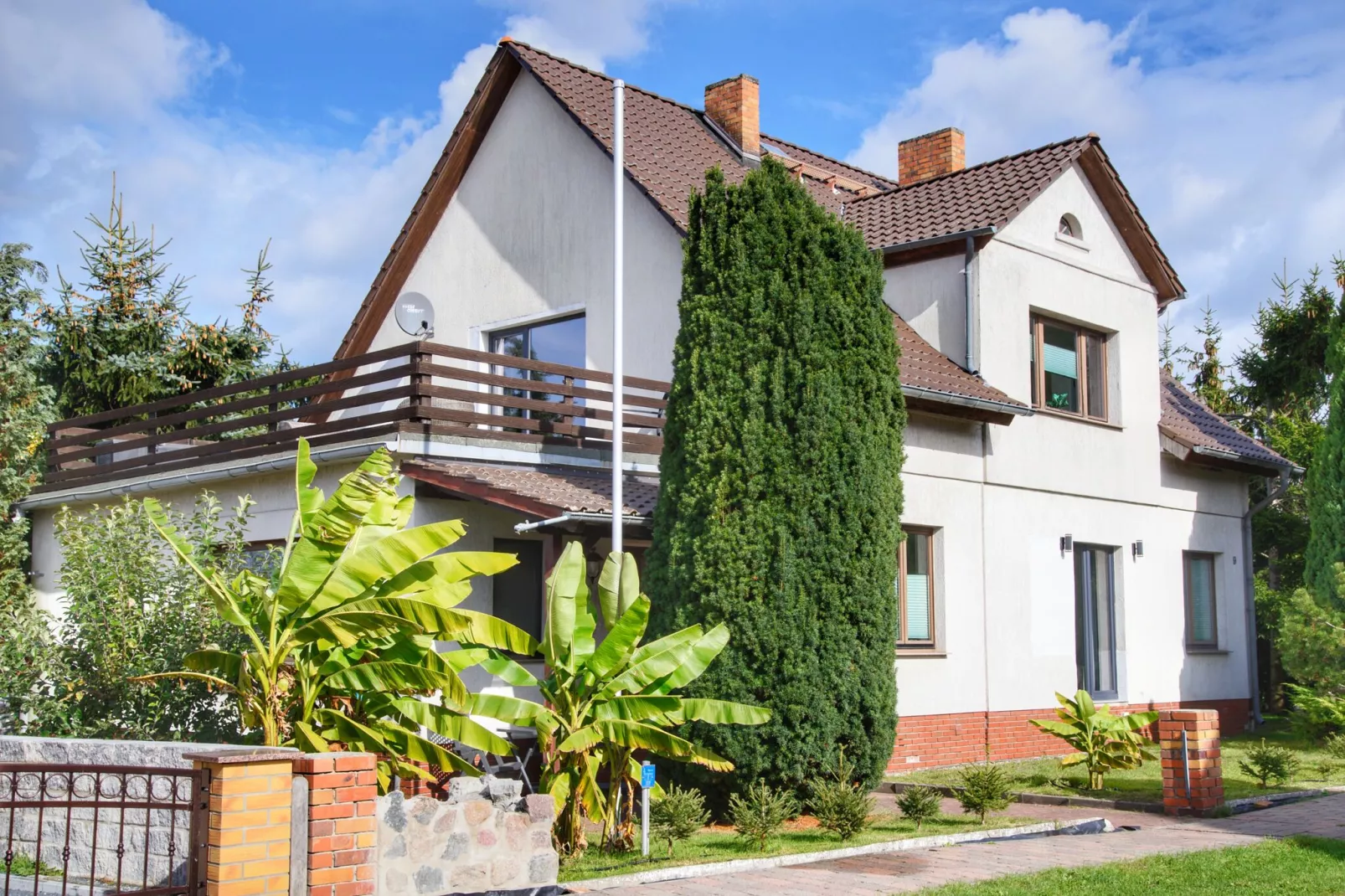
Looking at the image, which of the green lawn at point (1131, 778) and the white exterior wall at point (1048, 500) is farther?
the white exterior wall at point (1048, 500)

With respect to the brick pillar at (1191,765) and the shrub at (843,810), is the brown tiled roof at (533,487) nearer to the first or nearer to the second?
the shrub at (843,810)

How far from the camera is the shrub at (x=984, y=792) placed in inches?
482

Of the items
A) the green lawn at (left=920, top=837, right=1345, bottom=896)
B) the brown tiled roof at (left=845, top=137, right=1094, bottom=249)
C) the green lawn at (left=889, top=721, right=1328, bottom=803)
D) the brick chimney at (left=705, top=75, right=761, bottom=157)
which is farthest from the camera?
the brick chimney at (left=705, top=75, right=761, bottom=157)

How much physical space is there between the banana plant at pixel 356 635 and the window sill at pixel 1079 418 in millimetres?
10377

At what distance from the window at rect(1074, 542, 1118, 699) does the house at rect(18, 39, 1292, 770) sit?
0.16 ft

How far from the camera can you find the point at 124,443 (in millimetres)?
18562

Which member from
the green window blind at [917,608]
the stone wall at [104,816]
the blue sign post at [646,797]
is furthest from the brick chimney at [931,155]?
the stone wall at [104,816]

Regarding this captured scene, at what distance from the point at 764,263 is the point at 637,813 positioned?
17.1 ft

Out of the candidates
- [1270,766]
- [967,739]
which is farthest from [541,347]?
[1270,766]

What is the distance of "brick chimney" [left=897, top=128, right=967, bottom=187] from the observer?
78.7 ft

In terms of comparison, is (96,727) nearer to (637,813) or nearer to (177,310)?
(637,813)

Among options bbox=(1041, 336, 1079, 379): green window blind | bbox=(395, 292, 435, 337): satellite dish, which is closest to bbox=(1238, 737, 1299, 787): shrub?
bbox=(1041, 336, 1079, 379): green window blind

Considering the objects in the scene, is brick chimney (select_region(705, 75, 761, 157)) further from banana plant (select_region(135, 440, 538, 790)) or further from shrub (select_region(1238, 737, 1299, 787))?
banana plant (select_region(135, 440, 538, 790))

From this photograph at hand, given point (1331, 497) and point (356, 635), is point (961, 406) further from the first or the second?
point (356, 635)
